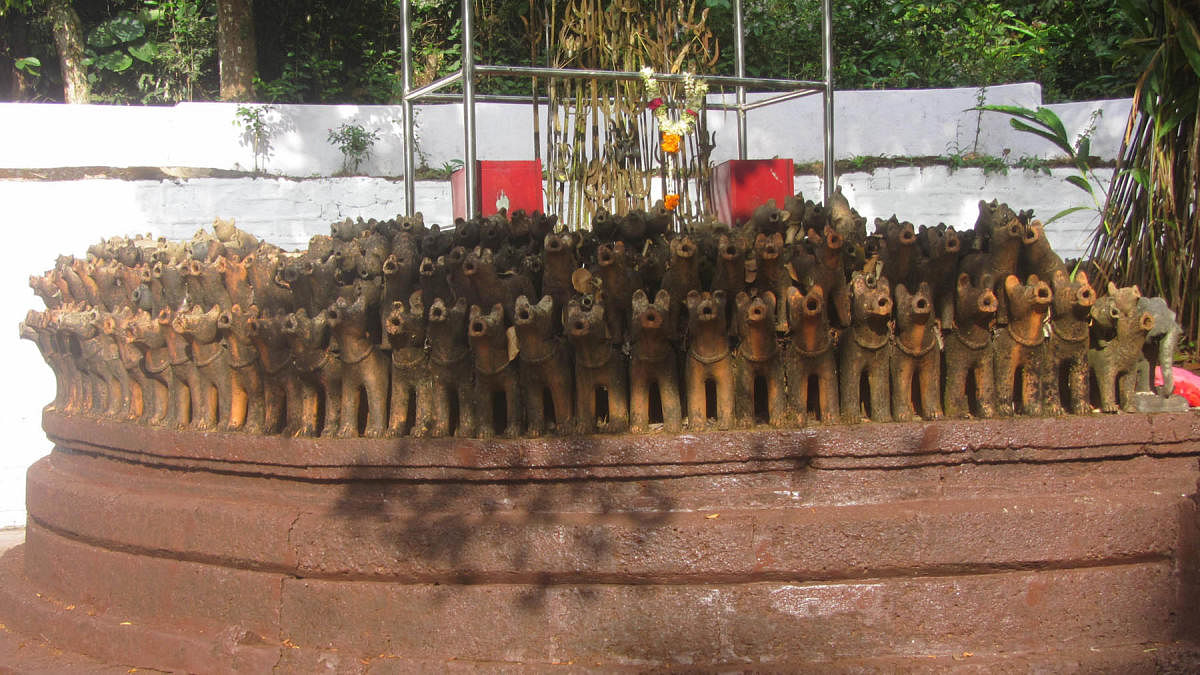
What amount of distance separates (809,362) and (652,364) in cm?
45

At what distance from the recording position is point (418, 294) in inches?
109

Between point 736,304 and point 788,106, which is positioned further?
point 788,106

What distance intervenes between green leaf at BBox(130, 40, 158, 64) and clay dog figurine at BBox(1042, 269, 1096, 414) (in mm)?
9725

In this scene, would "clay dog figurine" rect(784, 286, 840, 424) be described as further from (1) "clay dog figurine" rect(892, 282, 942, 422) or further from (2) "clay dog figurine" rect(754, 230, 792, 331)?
(1) "clay dog figurine" rect(892, 282, 942, 422)

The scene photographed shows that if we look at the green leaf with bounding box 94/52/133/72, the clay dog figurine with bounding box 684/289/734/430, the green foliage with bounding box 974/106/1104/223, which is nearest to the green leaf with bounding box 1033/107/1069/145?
the green foliage with bounding box 974/106/1104/223

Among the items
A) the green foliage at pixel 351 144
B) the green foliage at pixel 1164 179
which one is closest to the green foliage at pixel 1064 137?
the green foliage at pixel 1164 179

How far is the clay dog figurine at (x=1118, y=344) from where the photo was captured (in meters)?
2.69

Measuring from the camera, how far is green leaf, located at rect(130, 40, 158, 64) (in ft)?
32.2

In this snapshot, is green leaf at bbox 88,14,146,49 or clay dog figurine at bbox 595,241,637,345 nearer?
clay dog figurine at bbox 595,241,637,345

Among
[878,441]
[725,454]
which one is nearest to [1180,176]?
[878,441]

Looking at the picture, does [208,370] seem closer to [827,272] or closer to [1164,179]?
[827,272]

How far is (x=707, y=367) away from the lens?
2676 mm

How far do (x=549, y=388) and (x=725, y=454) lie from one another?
0.55 meters

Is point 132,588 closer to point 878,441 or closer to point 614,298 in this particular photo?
point 614,298
